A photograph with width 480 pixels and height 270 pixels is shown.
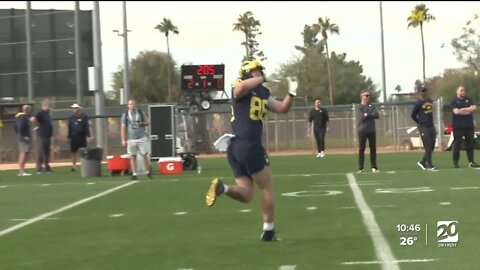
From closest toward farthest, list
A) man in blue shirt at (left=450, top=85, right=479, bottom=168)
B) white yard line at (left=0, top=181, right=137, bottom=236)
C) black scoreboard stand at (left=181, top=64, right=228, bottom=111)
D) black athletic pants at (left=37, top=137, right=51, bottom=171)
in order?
white yard line at (left=0, top=181, right=137, bottom=236), man in blue shirt at (left=450, top=85, right=479, bottom=168), black athletic pants at (left=37, top=137, right=51, bottom=171), black scoreboard stand at (left=181, top=64, right=228, bottom=111)

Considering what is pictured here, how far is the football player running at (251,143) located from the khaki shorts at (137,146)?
9189mm

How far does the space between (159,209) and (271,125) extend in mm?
26104

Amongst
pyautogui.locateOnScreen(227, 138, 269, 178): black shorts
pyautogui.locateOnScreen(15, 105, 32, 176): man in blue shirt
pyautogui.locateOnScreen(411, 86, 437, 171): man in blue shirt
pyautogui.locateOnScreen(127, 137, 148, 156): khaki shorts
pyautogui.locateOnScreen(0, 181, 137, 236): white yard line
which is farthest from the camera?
pyautogui.locateOnScreen(15, 105, 32, 176): man in blue shirt

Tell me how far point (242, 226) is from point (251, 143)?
1565 mm

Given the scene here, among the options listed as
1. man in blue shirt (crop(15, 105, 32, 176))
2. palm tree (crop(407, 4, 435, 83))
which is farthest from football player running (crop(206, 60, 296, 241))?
palm tree (crop(407, 4, 435, 83))

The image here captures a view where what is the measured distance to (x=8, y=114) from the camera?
31.6 metres

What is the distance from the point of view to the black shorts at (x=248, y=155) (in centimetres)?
837

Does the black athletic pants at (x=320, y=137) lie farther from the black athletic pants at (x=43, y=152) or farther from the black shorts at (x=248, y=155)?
the black shorts at (x=248, y=155)

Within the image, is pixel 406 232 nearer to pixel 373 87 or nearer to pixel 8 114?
pixel 8 114

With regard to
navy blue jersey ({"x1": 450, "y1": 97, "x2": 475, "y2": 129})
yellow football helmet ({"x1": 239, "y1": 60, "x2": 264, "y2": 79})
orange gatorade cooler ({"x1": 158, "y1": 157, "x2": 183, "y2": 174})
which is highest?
yellow football helmet ({"x1": 239, "y1": 60, "x2": 264, "y2": 79})

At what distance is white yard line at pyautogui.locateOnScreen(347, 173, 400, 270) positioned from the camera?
7029mm

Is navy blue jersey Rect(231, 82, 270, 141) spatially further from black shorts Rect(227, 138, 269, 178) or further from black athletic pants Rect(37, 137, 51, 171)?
black athletic pants Rect(37, 137, 51, 171)

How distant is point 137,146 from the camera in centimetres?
1758

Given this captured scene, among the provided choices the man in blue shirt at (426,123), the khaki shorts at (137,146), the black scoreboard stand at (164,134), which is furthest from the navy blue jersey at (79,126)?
the man in blue shirt at (426,123)
